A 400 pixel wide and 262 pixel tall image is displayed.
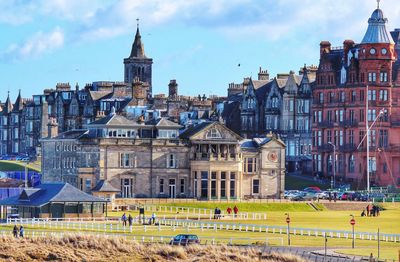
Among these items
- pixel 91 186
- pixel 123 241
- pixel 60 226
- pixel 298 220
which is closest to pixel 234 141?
pixel 91 186

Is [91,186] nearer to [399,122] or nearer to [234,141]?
[234,141]

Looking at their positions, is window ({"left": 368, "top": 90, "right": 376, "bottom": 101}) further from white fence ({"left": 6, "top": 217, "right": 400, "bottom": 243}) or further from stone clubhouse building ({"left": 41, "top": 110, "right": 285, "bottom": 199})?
white fence ({"left": 6, "top": 217, "right": 400, "bottom": 243})

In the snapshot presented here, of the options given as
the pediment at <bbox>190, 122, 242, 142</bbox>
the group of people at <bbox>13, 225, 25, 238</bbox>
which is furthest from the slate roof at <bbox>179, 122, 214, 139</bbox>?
the group of people at <bbox>13, 225, 25, 238</bbox>

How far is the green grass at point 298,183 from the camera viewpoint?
18775 cm

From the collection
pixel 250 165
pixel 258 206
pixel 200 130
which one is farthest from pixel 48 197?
pixel 250 165

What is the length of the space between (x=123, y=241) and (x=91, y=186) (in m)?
52.5

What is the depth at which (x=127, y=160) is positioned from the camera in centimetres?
16838

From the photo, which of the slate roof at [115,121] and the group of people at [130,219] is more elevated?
the slate roof at [115,121]

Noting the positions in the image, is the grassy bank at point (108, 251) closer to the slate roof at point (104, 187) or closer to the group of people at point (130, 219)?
the group of people at point (130, 219)

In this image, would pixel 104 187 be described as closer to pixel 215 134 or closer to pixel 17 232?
pixel 215 134

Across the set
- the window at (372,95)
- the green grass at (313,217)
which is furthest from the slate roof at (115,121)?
the window at (372,95)

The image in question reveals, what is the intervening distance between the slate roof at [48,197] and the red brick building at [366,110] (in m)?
47.8

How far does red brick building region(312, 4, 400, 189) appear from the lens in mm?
187875

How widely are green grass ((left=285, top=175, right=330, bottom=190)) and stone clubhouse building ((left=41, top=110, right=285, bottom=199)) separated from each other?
11.7 meters
